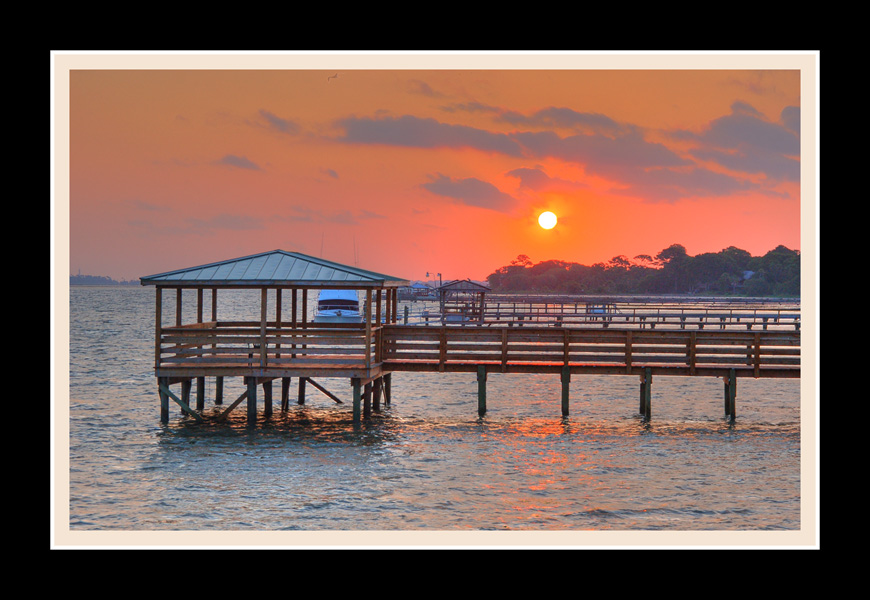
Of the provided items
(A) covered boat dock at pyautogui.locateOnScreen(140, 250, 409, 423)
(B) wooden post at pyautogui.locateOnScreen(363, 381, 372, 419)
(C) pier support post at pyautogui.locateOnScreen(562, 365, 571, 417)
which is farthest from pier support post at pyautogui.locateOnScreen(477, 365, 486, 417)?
(A) covered boat dock at pyautogui.locateOnScreen(140, 250, 409, 423)

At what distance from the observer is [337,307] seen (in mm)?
53719

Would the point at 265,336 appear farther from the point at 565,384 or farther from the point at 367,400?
the point at 565,384

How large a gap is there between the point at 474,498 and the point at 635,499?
9.02 feet

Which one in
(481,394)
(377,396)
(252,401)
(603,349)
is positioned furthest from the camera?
(377,396)

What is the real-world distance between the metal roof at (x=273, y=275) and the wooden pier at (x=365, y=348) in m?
0.02

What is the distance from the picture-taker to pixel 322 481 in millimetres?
15281

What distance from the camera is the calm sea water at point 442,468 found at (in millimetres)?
13203

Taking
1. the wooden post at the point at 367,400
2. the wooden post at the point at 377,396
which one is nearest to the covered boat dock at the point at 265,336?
the wooden post at the point at 367,400

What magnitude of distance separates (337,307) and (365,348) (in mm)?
34000

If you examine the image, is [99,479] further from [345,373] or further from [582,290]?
[582,290]

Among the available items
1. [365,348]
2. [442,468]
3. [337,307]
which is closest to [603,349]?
[365,348]

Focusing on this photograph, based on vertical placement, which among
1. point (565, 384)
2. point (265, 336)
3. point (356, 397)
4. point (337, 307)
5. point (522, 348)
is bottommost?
point (356, 397)

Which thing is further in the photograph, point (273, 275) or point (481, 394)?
point (481, 394)

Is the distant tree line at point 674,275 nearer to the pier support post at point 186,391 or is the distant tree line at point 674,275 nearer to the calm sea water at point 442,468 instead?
the calm sea water at point 442,468
